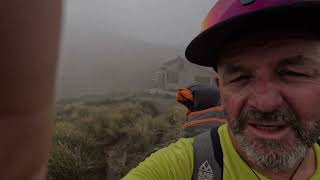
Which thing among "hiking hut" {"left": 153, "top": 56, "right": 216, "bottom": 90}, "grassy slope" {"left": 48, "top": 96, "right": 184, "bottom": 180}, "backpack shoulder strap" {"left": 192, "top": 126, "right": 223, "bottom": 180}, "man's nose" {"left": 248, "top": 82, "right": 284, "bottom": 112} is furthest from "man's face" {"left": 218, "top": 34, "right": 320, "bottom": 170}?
"hiking hut" {"left": 153, "top": 56, "right": 216, "bottom": 90}

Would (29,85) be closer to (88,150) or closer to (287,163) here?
(287,163)

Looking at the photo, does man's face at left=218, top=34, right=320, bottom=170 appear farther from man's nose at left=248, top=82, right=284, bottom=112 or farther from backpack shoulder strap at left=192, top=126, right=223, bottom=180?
backpack shoulder strap at left=192, top=126, right=223, bottom=180

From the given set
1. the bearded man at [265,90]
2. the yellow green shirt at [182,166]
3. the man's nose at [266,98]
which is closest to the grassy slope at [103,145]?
the yellow green shirt at [182,166]

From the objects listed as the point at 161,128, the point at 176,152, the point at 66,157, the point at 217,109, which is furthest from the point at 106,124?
the point at 176,152

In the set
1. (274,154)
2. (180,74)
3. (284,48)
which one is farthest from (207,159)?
(180,74)

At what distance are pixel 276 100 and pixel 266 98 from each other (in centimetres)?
4

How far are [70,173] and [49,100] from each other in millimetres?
8457

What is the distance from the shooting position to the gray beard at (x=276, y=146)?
1.69 meters

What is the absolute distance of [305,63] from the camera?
1.77 meters

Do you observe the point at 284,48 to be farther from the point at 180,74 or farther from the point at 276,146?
the point at 180,74

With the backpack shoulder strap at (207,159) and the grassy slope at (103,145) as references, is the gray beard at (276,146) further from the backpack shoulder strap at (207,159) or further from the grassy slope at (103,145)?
the grassy slope at (103,145)

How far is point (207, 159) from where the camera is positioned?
1783mm

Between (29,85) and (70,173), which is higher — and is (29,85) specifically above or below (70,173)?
above

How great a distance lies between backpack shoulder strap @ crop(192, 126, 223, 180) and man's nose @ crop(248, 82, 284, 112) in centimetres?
30
